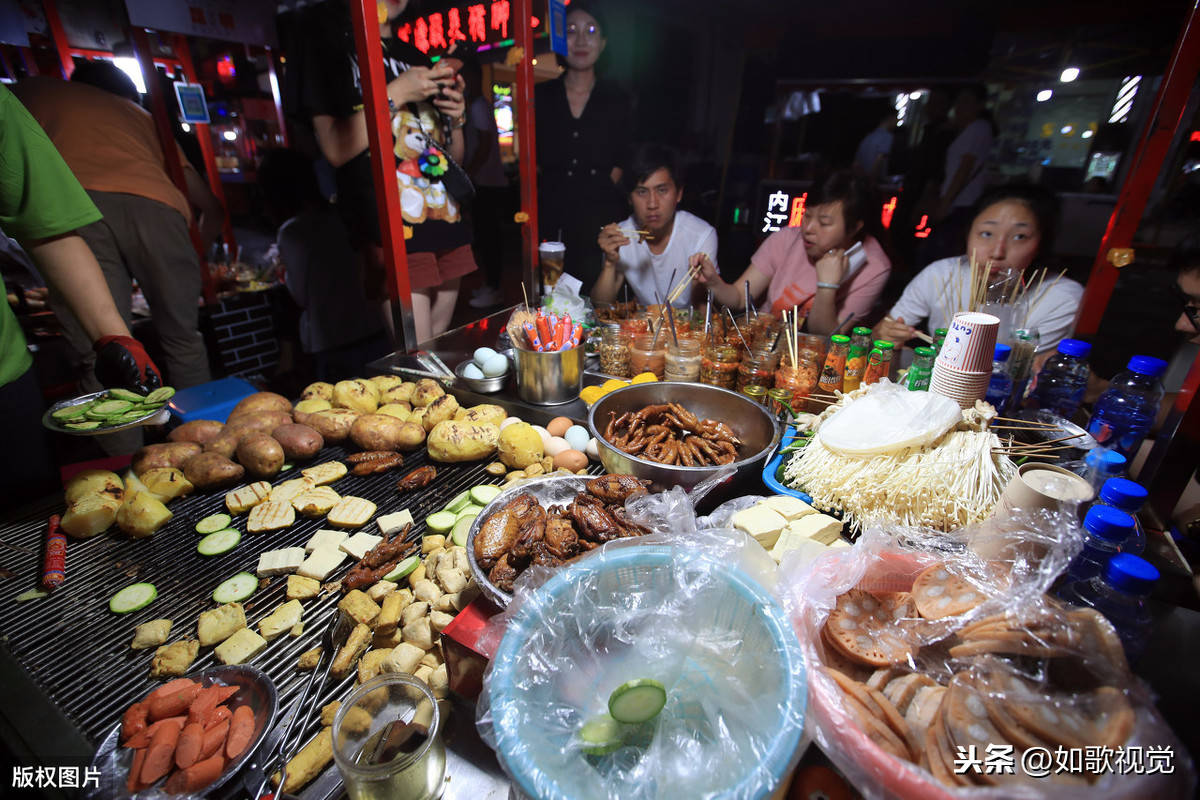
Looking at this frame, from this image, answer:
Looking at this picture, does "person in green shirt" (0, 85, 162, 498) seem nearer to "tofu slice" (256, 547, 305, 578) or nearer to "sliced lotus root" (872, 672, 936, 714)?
"tofu slice" (256, 547, 305, 578)

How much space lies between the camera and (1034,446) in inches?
74.8

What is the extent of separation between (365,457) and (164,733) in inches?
53.3

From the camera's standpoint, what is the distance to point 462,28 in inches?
165

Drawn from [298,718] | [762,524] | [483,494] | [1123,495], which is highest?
[1123,495]

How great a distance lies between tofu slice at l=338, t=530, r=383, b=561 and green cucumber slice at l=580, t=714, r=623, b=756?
1234 mm

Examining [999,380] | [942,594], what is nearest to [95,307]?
[942,594]

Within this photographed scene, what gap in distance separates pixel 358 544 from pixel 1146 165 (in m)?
4.53

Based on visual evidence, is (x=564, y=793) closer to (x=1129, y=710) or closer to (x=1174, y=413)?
(x=1129, y=710)

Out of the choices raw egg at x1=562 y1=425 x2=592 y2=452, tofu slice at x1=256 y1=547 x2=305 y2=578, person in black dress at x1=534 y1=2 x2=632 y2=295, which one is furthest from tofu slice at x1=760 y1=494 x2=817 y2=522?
person in black dress at x1=534 y1=2 x2=632 y2=295

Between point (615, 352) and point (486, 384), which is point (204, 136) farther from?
point (615, 352)

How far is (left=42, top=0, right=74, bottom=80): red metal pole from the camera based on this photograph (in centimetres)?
586

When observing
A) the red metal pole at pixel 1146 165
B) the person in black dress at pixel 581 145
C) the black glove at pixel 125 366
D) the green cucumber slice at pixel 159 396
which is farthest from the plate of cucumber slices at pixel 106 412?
the red metal pole at pixel 1146 165

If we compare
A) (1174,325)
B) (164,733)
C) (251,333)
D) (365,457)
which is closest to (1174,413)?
(1174,325)

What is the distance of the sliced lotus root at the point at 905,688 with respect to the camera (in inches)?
41.6
